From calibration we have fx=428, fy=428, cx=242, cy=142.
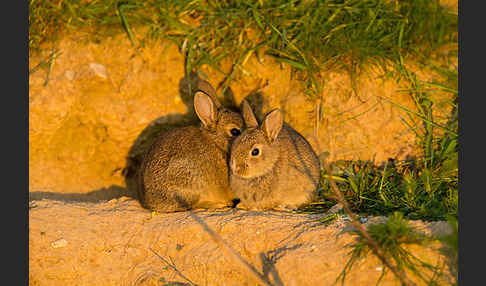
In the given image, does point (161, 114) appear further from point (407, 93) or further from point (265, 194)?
point (407, 93)

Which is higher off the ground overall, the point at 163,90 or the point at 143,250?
the point at 163,90

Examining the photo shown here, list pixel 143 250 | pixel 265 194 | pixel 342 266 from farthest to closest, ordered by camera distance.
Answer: pixel 265 194 → pixel 143 250 → pixel 342 266

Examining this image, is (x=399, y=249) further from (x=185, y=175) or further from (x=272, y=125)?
(x=185, y=175)

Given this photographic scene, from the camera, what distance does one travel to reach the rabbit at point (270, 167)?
3852 mm

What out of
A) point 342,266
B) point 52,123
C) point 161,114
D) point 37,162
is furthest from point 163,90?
point 342,266

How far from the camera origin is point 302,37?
4652 millimetres

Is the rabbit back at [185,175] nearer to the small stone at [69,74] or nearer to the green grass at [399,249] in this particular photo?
the small stone at [69,74]

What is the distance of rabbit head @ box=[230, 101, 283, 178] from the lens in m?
3.81

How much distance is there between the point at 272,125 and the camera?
12.8ft

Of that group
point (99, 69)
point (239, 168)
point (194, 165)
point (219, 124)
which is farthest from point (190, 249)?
point (99, 69)

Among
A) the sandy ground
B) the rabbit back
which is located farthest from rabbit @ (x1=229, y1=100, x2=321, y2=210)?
the sandy ground

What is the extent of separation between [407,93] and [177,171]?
2.58 meters

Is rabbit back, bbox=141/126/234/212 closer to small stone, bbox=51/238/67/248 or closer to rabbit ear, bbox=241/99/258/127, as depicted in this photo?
rabbit ear, bbox=241/99/258/127

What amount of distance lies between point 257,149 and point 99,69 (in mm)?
2271
